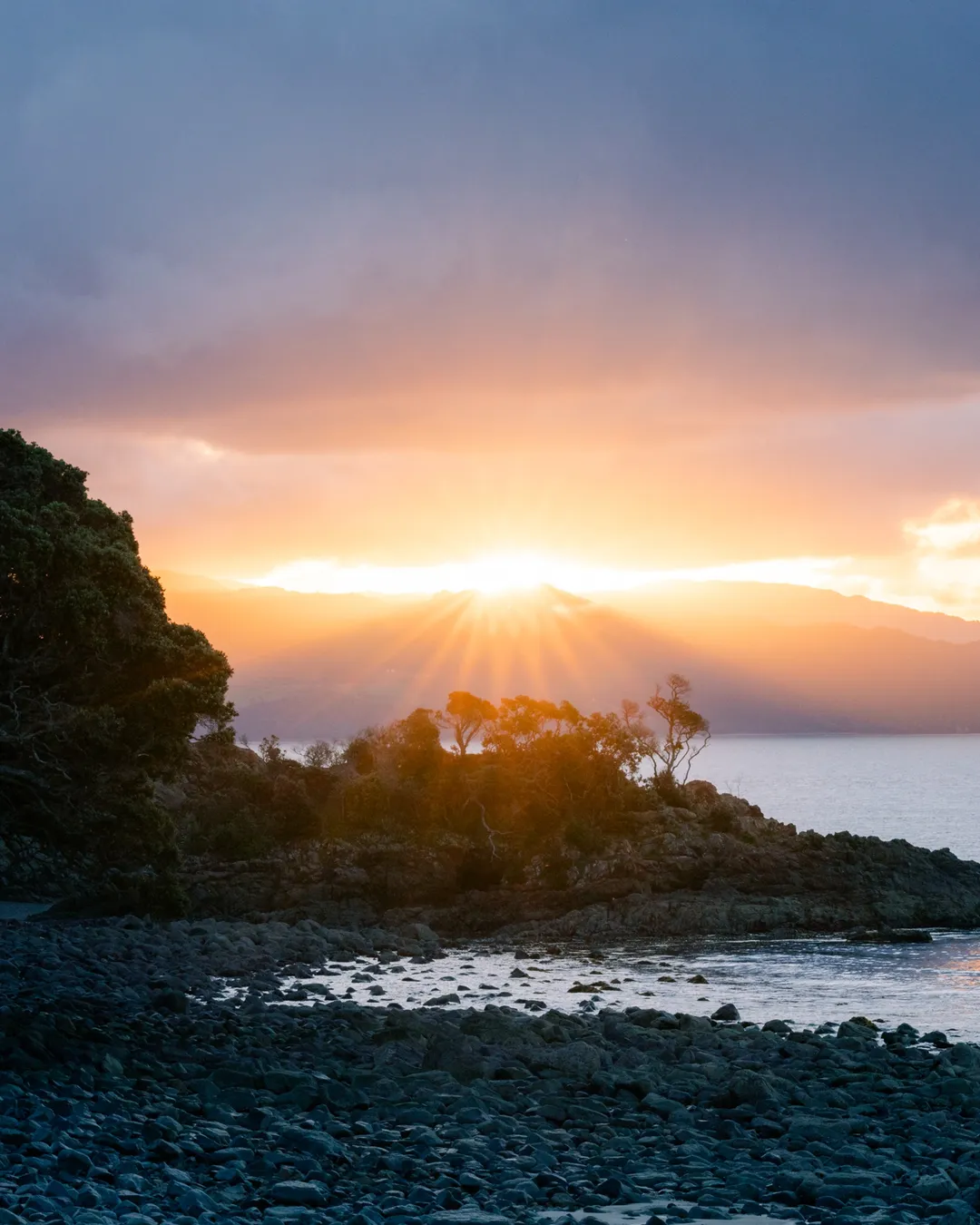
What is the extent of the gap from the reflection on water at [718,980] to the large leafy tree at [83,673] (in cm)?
1136

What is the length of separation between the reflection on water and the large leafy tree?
1136cm

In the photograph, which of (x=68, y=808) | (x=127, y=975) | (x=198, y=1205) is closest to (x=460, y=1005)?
(x=127, y=975)

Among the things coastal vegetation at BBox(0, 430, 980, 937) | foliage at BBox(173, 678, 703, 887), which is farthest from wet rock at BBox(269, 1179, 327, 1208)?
foliage at BBox(173, 678, 703, 887)

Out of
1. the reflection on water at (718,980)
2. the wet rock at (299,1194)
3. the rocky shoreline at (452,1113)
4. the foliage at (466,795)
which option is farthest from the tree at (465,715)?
the wet rock at (299,1194)

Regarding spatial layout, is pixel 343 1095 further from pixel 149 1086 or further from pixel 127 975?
pixel 127 975

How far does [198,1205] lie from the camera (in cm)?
1359

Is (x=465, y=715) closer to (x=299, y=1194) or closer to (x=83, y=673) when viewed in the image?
(x=83, y=673)

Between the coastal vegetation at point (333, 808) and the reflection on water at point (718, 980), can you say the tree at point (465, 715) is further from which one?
the reflection on water at point (718, 980)

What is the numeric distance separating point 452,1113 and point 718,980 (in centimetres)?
2462

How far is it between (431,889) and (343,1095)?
142 feet

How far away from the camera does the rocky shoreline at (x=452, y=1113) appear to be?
14664mm

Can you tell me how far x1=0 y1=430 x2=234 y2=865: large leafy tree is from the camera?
2645cm

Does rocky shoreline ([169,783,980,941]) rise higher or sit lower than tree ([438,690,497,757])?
lower

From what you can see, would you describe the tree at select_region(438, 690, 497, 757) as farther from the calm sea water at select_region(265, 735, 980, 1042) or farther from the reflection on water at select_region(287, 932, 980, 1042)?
the calm sea water at select_region(265, 735, 980, 1042)
